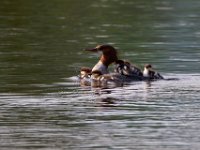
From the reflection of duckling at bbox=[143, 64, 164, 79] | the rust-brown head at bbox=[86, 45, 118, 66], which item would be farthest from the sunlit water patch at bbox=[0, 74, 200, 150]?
the rust-brown head at bbox=[86, 45, 118, 66]

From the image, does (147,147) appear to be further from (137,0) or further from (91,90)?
(137,0)

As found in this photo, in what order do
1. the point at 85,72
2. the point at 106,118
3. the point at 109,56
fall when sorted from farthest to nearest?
1. the point at 109,56
2. the point at 85,72
3. the point at 106,118

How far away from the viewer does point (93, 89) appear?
763 inches

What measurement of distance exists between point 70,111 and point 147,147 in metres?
3.06

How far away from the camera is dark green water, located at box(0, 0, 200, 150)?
1409cm

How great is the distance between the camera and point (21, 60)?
23953mm

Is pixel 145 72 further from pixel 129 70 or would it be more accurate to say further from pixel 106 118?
pixel 106 118

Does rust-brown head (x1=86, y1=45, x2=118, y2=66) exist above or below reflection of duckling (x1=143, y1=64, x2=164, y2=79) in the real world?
above

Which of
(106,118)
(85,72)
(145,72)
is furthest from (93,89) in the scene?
(106,118)

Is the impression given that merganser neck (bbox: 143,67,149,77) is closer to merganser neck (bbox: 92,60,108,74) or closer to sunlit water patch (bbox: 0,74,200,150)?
sunlit water patch (bbox: 0,74,200,150)

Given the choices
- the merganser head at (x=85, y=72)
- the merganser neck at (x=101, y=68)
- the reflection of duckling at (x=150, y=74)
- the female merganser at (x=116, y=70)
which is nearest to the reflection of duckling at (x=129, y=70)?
the female merganser at (x=116, y=70)

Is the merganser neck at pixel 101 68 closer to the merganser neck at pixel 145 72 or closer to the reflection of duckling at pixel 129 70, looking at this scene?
the reflection of duckling at pixel 129 70

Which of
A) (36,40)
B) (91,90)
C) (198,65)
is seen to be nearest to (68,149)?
(91,90)

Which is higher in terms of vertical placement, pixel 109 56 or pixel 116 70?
pixel 109 56
